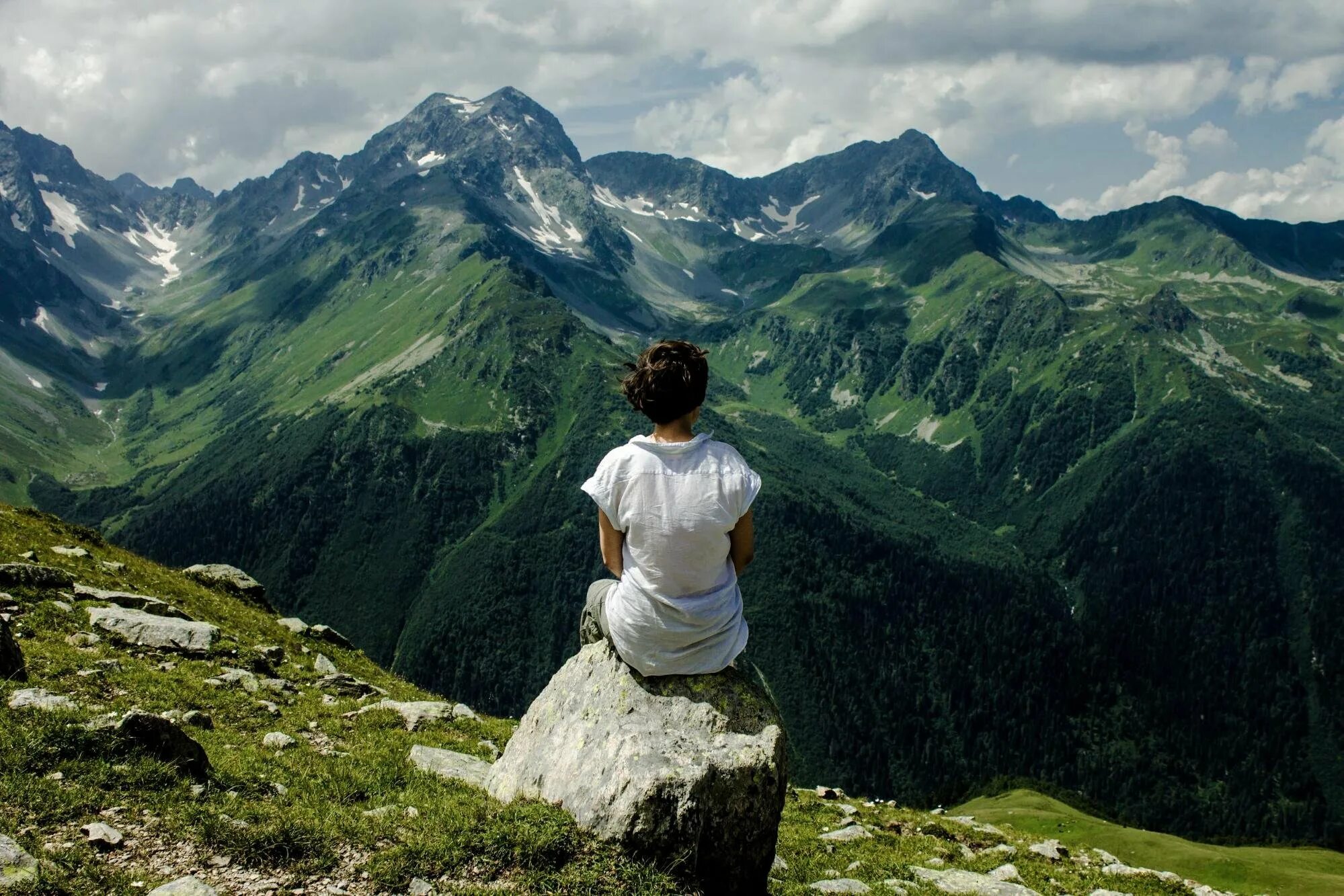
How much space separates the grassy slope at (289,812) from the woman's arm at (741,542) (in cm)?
455

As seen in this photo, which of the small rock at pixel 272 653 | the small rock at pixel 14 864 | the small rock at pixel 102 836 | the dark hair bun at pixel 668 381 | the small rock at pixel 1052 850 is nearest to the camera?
the small rock at pixel 14 864

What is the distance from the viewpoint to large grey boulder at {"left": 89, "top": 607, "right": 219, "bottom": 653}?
74.6 feet

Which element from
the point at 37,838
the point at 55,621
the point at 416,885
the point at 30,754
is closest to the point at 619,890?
the point at 416,885

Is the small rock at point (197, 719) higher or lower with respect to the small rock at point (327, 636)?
higher

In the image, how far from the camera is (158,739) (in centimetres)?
1323

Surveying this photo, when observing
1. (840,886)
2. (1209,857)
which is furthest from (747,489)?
(1209,857)

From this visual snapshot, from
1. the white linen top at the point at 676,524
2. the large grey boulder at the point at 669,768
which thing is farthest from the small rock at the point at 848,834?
the white linen top at the point at 676,524

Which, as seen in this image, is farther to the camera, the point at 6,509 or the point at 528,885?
the point at 6,509

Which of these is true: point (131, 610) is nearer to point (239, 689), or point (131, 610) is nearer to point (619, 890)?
point (239, 689)

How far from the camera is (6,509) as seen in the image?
3722 cm

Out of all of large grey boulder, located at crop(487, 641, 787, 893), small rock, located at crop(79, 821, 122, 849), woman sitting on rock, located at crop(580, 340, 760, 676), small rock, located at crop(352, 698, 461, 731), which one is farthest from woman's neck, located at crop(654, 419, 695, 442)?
small rock, located at crop(352, 698, 461, 731)

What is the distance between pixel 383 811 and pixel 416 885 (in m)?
2.55

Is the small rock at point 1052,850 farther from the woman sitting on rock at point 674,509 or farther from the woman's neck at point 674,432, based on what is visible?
the woman's neck at point 674,432

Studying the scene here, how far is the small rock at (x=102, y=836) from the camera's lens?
10.7 m
